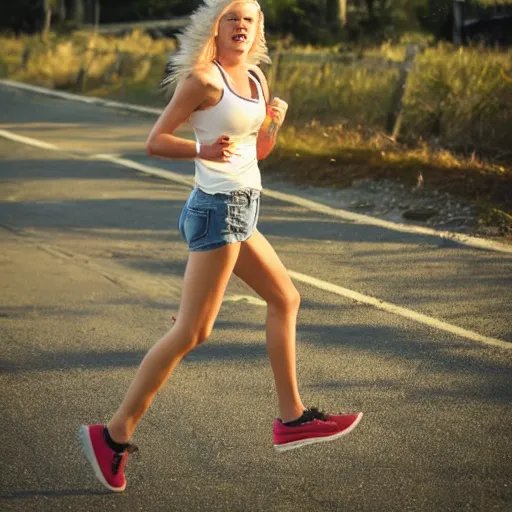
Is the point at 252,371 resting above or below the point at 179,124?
below

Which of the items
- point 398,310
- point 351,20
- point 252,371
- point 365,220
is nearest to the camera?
point 252,371

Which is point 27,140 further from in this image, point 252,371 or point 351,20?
point 351,20

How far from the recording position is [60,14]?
2158 inches

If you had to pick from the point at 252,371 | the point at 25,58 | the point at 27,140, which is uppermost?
the point at 252,371

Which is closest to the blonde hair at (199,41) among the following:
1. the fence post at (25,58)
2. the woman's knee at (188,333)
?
the woman's knee at (188,333)

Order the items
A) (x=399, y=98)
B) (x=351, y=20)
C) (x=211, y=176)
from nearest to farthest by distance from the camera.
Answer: (x=211, y=176), (x=399, y=98), (x=351, y=20)

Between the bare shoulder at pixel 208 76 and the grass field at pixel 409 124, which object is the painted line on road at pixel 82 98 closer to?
the grass field at pixel 409 124

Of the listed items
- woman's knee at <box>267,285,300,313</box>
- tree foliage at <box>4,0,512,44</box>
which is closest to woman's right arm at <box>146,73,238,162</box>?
woman's knee at <box>267,285,300,313</box>

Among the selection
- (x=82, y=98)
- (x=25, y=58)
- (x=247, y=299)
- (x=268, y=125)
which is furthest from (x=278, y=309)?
(x=25, y=58)

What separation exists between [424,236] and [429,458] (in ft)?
16.9

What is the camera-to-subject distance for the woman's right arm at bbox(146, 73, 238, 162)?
439 centimetres

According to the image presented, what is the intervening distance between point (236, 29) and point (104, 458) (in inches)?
68.6

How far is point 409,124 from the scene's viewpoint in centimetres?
1562

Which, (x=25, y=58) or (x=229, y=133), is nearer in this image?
(x=229, y=133)
